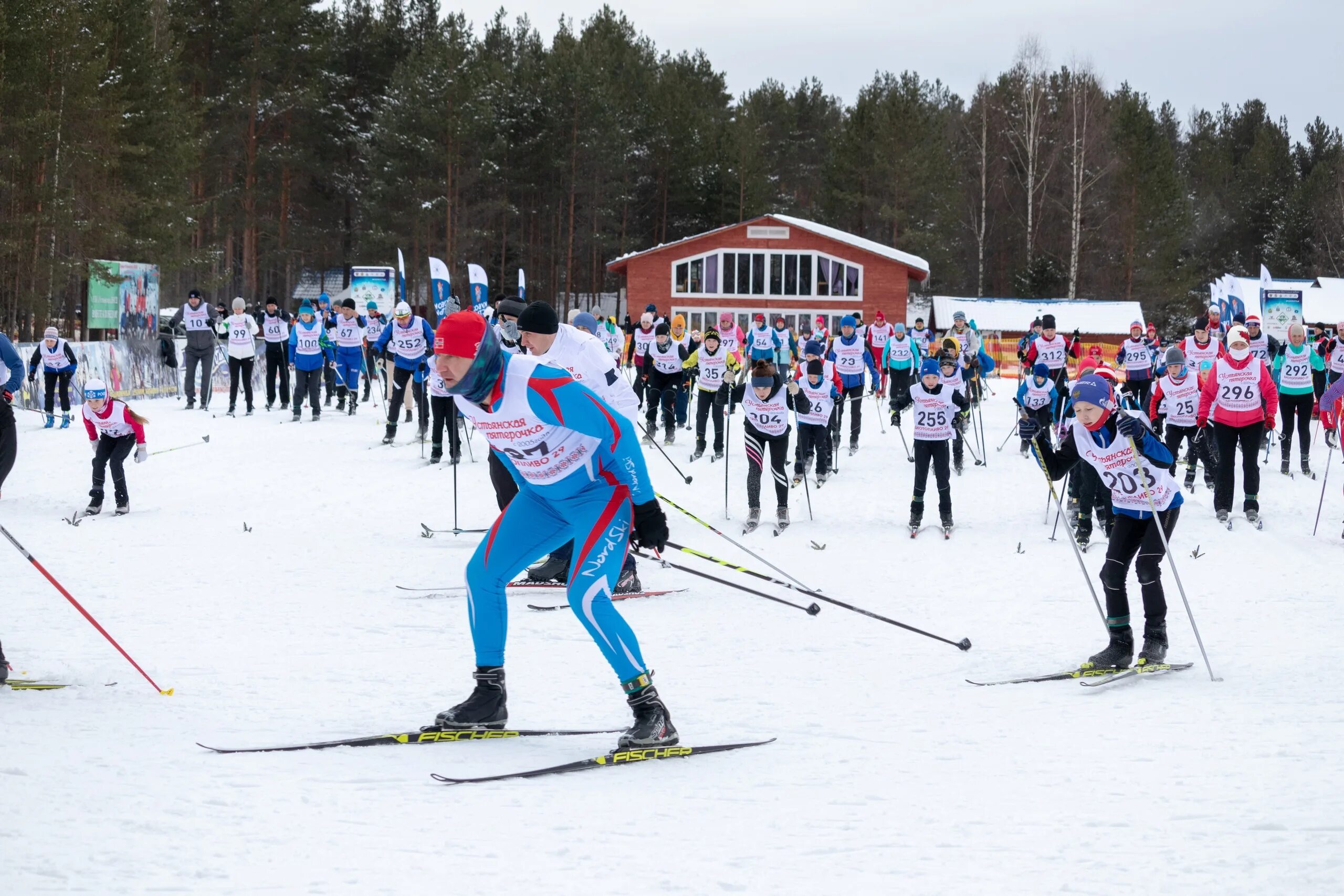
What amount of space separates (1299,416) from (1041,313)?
26016 mm

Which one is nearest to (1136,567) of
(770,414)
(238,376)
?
(770,414)

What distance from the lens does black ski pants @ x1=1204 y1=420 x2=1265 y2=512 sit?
10992 mm

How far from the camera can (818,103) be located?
195ft

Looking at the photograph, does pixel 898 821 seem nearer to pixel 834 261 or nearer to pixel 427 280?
pixel 834 261

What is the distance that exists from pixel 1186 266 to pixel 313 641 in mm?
47651

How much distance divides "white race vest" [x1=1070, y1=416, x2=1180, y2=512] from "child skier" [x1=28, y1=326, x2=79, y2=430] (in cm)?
1384

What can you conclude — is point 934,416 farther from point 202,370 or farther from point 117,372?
point 117,372

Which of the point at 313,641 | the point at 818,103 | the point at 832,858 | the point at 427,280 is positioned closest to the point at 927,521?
the point at 313,641

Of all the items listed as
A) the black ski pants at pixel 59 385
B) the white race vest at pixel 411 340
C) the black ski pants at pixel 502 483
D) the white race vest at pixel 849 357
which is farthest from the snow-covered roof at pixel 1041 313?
the black ski pants at pixel 502 483

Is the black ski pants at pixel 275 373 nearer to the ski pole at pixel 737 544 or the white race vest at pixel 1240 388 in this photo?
the ski pole at pixel 737 544

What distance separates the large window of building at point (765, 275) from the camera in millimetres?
39344

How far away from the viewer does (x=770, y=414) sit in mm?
11031

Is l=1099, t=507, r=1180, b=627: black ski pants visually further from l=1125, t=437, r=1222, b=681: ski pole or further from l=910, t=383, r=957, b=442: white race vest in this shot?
l=910, t=383, r=957, b=442: white race vest

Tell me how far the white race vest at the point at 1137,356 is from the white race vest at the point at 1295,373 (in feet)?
7.48
